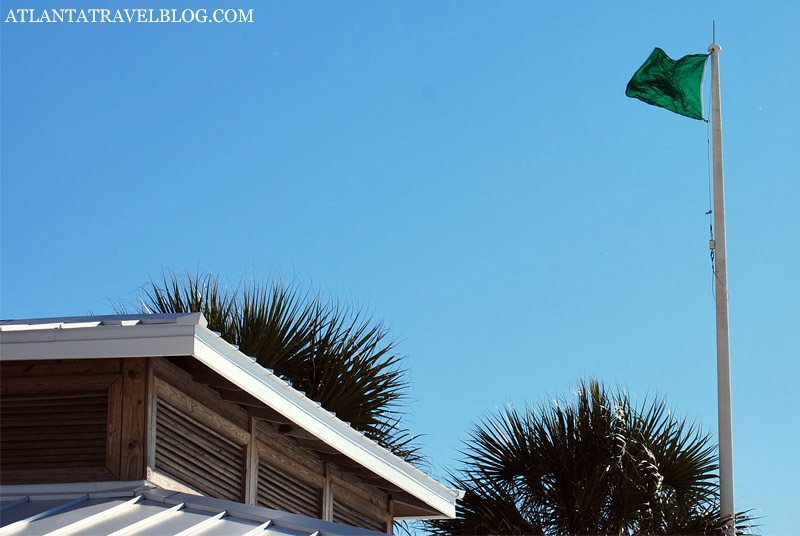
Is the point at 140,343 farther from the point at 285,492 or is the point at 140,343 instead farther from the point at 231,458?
the point at 285,492

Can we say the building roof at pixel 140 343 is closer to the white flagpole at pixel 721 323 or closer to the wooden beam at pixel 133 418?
the wooden beam at pixel 133 418

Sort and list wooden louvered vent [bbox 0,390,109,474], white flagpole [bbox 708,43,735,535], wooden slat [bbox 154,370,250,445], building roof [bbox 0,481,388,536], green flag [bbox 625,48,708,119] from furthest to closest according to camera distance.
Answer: green flag [bbox 625,48,708,119] < white flagpole [bbox 708,43,735,535] < wooden slat [bbox 154,370,250,445] < wooden louvered vent [bbox 0,390,109,474] < building roof [bbox 0,481,388,536]

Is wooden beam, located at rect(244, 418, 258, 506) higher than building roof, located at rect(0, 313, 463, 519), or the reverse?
building roof, located at rect(0, 313, 463, 519)

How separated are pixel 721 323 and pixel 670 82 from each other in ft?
11.4

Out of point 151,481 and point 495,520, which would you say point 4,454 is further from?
point 495,520

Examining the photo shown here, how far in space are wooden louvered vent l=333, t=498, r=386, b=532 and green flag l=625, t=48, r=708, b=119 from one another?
24.2 feet

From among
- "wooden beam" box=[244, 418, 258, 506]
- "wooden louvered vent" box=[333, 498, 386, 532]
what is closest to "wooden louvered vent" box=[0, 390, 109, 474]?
"wooden beam" box=[244, 418, 258, 506]

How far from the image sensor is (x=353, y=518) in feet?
30.5

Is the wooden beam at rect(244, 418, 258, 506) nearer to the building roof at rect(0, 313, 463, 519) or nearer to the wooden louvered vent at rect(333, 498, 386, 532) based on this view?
the building roof at rect(0, 313, 463, 519)

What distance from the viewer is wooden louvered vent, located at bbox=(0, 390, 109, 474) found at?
6.40 meters

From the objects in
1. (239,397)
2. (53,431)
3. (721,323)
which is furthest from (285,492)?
(721,323)

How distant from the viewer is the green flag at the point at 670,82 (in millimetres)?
14008

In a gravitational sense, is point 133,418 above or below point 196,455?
above

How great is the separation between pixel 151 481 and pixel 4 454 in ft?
3.37
